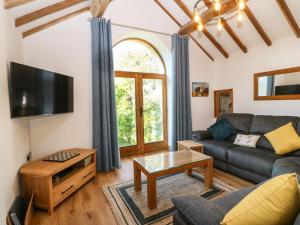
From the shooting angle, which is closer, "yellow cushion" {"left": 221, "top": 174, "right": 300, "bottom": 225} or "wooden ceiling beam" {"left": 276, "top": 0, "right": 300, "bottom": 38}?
"yellow cushion" {"left": 221, "top": 174, "right": 300, "bottom": 225}

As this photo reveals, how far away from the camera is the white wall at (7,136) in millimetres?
1705

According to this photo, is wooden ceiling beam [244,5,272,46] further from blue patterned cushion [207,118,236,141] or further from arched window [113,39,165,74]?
arched window [113,39,165,74]

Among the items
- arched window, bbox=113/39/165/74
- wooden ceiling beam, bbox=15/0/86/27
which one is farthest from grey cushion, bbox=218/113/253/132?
wooden ceiling beam, bbox=15/0/86/27

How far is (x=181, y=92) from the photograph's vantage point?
14.1 feet

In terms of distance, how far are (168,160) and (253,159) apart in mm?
1238

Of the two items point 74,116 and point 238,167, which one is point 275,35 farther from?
point 74,116

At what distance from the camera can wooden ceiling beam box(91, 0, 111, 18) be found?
2.61 m

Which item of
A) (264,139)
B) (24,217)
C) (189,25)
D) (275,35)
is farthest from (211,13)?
(24,217)

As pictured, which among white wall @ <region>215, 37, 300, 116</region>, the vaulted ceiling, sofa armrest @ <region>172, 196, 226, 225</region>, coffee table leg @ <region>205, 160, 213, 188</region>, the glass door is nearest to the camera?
sofa armrest @ <region>172, 196, 226, 225</region>

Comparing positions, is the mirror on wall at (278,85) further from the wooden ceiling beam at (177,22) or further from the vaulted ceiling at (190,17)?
the wooden ceiling beam at (177,22)

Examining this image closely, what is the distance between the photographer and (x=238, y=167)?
9.45ft

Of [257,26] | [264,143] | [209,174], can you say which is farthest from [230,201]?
[257,26]

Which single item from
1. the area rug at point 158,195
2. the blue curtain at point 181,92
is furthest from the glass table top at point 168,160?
the blue curtain at point 181,92

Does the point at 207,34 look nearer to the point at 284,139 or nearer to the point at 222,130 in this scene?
the point at 222,130
